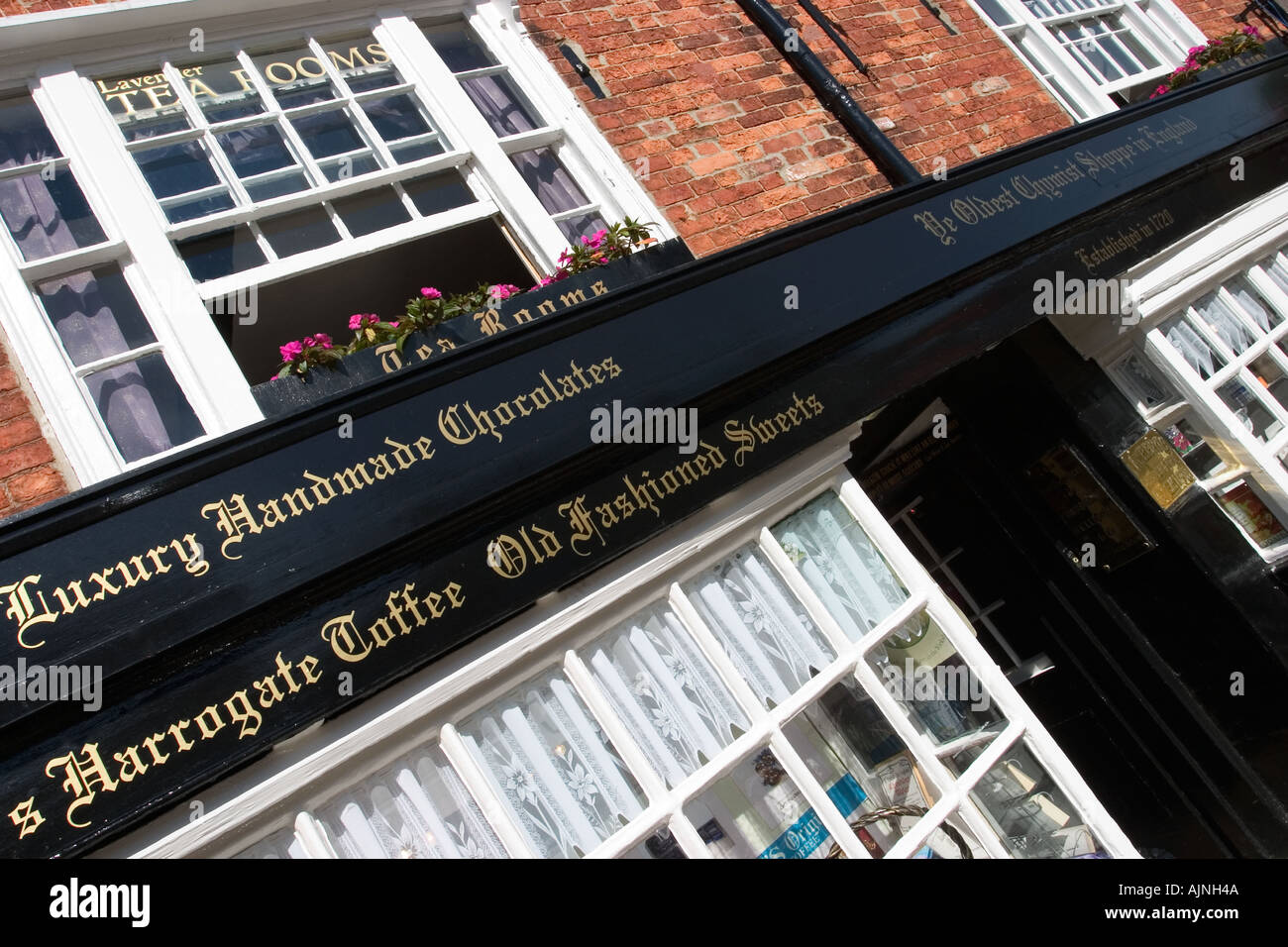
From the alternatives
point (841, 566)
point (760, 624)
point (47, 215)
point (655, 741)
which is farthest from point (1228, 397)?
point (47, 215)

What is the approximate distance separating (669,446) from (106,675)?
2.01 meters

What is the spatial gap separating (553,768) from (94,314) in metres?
2.48

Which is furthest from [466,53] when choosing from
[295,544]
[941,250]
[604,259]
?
[295,544]

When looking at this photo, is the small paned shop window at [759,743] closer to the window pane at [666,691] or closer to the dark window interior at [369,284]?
the window pane at [666,691]

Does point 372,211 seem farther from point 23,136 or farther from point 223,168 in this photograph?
point 23,136

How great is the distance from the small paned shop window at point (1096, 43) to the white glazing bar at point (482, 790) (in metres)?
6.36

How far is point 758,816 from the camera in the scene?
10.1ft

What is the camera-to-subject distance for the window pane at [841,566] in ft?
11.9

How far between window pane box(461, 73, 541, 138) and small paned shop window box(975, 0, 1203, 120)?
4.08 metres

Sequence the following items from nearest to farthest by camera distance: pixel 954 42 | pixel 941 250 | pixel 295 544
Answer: pixel 295 544 → pixel 941 250 → pixel 954 42

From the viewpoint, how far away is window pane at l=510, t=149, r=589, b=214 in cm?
459

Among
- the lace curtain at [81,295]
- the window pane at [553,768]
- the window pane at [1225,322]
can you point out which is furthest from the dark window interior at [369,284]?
the window pane at [1225,322]
